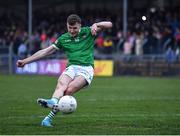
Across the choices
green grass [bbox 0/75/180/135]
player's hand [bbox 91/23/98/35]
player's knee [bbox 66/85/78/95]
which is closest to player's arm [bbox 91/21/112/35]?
player's hand [bbox 91/23/98/35]

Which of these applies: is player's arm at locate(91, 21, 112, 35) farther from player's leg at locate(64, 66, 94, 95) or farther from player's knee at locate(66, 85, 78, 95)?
player's knee at locate(66, 85, 78, 95)

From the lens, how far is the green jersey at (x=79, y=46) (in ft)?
44.7

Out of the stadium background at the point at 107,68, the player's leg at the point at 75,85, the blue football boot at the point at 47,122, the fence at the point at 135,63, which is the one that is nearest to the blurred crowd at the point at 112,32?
the stadium background at the point at 107,68

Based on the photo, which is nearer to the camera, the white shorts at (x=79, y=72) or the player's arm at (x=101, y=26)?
the player's arm at (x=101, y=26)

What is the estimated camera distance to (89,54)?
13.7m

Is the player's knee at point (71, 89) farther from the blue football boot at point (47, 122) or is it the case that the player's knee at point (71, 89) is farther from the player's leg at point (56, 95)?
the blue football boot at point (47, 122)

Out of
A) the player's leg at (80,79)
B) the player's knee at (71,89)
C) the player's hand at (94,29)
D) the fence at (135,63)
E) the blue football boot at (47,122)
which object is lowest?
the fence at (135,63)

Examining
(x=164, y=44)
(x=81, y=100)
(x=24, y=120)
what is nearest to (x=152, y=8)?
(x=164, y=44)

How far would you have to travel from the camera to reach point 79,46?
13.7 metres

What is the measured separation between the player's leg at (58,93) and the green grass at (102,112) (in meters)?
0.46

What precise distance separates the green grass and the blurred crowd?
1073cm

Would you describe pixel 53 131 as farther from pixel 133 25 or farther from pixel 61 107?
pixel 133 25

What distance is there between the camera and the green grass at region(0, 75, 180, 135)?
12664 mm

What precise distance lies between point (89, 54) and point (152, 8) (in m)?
30.8
